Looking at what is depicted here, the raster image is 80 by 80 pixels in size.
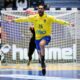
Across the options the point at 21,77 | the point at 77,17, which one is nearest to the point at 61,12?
the point at 77,17

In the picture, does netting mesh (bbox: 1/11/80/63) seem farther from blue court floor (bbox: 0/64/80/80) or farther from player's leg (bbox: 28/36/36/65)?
blue court floor (bbox: 0/64/80/80)

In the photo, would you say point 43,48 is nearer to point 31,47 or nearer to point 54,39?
point 31,47

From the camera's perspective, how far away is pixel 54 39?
520 inches

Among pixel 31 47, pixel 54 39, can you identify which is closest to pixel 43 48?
pixel 31 47

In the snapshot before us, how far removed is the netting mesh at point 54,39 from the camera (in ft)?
43.1

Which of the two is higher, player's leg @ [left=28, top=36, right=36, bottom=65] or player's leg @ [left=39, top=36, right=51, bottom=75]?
player's leg @ [left=39, top=36, right=51, bottom=75]

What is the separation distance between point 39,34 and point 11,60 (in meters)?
3.64

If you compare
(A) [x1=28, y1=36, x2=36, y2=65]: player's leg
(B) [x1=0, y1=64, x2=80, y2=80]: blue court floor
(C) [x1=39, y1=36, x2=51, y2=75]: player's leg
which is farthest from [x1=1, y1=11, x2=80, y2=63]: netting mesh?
(C) [x1=39, y1=36, x2=51, y2=75]: player's leg

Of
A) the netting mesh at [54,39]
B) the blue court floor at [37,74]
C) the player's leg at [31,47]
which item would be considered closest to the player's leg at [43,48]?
the blue court floor at [37,74]

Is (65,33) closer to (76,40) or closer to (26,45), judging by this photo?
(76,40)

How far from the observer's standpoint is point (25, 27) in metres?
13.3

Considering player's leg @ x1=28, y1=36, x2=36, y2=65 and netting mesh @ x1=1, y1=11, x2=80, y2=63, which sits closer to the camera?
player's leg @ x1=28, y1=36, x2=36, y2=65

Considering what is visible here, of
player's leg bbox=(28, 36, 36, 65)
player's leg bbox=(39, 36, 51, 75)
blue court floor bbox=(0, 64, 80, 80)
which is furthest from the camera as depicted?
player's leg bbox=(28, 36, 36, 65)

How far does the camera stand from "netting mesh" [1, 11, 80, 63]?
13.1 meters
